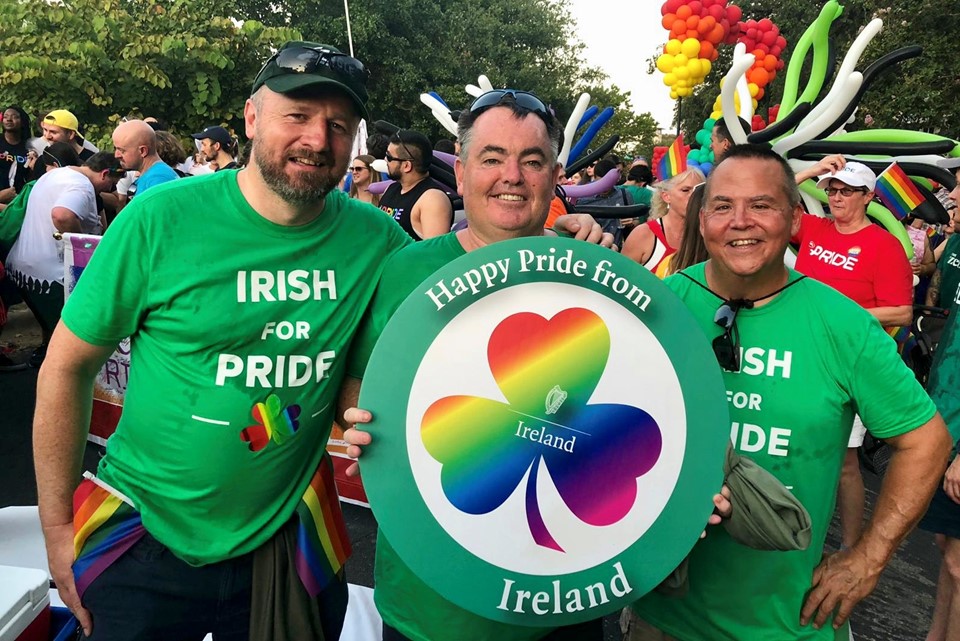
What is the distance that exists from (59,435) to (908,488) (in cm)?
204

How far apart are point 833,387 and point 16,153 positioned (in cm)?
858

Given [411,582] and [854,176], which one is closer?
[411,582]

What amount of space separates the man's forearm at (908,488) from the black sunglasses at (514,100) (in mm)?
1186

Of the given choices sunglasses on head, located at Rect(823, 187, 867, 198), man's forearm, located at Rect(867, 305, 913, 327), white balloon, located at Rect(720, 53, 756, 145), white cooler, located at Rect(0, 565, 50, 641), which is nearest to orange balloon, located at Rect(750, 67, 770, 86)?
white balloon, located at Rect(720, 53, 756, 145)

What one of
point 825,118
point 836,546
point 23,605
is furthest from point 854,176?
point 23,605

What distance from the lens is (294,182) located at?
5.62ft

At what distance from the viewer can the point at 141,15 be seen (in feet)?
51.6

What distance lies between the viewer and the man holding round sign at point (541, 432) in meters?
1.45

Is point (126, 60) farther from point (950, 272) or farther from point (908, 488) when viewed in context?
point (908, 488)

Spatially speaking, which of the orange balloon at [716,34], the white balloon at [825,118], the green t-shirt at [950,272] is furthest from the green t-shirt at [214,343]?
the orange balloon at [716,34]

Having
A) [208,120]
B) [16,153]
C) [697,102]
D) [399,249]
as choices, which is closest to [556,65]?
[697,102]

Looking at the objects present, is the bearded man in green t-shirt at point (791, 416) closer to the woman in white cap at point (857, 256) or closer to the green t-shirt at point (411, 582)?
the green t-shirt at point (411, 582)

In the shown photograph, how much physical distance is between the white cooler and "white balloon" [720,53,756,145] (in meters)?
4.89

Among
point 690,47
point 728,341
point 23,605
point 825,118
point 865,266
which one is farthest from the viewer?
point 690,47
